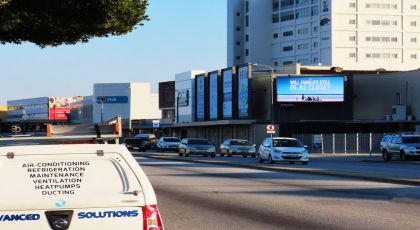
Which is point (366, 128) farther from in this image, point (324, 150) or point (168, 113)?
point (168, 113)

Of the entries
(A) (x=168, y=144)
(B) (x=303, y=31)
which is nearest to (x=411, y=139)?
(A) (x=168, y=144)

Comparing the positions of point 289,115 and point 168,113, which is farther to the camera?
point 168,113

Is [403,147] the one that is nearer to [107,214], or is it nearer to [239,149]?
[239,149]

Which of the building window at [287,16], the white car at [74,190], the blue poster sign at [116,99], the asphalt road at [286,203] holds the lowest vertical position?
the asphalt road at [286,203]

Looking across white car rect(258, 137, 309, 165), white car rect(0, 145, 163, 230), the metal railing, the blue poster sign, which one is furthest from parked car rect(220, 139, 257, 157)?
the blue poster sign

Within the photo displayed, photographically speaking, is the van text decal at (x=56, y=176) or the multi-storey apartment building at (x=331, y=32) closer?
the van text decal at (x=56, y=176)

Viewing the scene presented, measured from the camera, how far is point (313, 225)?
1266 centimetres

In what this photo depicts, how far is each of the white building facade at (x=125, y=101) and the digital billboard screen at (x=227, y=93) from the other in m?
62.3

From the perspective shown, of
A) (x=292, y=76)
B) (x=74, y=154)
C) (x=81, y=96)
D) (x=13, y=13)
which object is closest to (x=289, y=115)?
(x=292, y=76)

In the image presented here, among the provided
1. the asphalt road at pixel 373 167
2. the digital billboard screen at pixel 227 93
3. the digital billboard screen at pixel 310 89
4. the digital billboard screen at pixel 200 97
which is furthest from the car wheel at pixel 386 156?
the digital billboard screen at pixel 200 97

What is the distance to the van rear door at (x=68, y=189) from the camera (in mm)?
6535

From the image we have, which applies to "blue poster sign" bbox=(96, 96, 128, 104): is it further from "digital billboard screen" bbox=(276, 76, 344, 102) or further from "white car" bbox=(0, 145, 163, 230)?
"white car" bbox=(0, 145, 163, 230)

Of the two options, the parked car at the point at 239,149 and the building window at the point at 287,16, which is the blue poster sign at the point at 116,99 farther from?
the parked car at the point at 239,149

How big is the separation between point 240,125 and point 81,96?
99241mm
